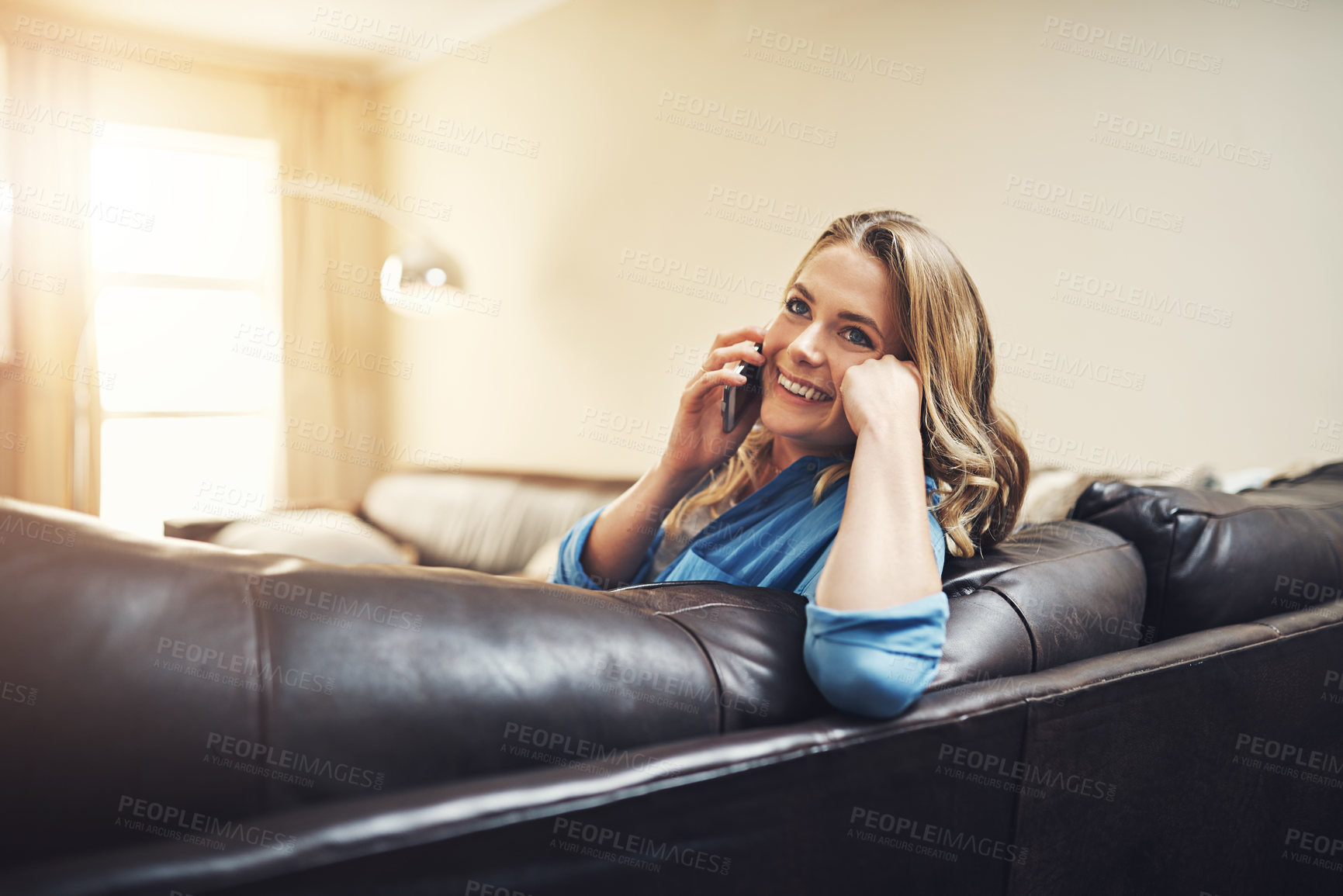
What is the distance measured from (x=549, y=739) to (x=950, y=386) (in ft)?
2.41

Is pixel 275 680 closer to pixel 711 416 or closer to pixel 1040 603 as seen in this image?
pixel 1040 603


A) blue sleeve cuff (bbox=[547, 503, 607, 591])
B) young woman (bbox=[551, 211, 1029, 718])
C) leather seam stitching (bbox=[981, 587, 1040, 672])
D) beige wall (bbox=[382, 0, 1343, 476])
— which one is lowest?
blue sleeve cuff (bbox=[547, 503, 607, 591])

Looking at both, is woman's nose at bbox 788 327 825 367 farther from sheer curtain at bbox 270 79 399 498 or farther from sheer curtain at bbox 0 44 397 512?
sheer curtain at bbox 270 79 399 498

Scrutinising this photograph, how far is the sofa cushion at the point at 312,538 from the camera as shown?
10.2ft

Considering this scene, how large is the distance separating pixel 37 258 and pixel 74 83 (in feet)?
3.05

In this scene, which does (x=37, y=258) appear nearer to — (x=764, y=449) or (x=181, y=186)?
(x=181, y=186)

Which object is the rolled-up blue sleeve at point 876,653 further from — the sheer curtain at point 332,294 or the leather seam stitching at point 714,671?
the sheer curtain at point 332,294

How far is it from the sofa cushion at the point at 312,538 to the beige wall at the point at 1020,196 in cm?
87

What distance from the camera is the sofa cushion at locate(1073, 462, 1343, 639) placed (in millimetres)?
1083

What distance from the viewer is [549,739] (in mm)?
555

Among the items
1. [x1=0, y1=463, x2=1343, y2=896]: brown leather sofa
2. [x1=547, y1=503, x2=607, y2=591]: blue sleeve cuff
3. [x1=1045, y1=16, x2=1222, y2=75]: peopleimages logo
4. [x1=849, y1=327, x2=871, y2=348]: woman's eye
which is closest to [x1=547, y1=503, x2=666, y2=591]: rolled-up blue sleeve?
[x1=547, y1=503, x2=607, y2=591]: blue sleeve cuff

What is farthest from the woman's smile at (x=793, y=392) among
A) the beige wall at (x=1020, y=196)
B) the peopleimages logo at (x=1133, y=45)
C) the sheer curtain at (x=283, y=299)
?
the sheer curtain at (x=283, y=299)

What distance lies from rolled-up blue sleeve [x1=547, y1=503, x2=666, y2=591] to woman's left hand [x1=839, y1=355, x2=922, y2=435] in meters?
0.51

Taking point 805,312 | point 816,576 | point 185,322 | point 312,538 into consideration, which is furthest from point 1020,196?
point 185,322
